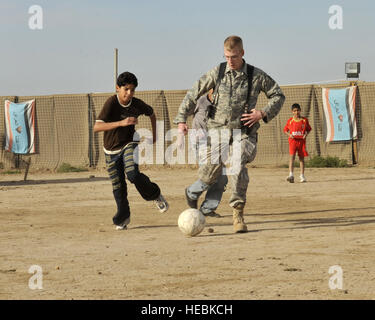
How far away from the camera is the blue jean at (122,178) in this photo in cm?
965

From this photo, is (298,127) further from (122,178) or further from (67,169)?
(67,169)

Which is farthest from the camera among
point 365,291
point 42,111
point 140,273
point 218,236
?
point 42,111

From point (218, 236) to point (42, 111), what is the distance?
18.0 metres

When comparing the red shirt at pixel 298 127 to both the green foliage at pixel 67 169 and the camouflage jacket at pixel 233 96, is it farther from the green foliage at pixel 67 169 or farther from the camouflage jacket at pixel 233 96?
the green foliage at pixel 67 169

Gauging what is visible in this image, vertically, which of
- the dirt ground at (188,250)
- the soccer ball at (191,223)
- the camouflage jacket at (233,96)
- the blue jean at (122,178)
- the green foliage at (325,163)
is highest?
the camouflage jacket at (233,96)

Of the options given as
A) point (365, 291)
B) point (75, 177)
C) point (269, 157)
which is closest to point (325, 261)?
point (365, 291)

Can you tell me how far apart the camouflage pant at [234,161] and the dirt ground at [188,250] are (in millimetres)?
560

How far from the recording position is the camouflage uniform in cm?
905

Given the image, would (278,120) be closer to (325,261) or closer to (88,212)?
(88,212)

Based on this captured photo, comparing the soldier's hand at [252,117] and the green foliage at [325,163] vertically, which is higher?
the soldier's hand at [252,117]

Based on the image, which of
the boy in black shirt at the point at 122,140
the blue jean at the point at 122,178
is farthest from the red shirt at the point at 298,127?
the blue jean at the point at 122,178

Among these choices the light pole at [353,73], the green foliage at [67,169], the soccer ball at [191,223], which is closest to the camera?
the soccer ball at [191,223]

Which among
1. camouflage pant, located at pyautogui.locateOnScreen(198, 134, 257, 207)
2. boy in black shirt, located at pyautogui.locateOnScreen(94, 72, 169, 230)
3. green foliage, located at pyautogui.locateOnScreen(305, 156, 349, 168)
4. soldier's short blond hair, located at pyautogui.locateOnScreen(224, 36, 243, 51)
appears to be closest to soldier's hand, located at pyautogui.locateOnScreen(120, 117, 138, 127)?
boy in black shirt, located at pyautogui.locateOnScreen(94, 72, 169, 230)

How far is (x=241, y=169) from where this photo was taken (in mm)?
A: 9164
